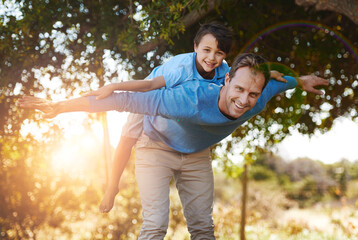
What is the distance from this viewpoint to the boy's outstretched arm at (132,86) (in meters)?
2.30

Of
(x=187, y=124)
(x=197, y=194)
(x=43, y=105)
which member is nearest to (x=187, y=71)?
(x=187, y=124)

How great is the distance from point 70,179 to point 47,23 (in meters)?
3.37

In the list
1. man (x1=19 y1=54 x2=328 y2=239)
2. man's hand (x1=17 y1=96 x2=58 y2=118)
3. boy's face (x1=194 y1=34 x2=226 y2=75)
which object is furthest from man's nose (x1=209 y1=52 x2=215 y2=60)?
man's hand (x1=17 y1=96 x2=58 y2=118)

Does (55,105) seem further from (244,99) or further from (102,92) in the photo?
(244,99)

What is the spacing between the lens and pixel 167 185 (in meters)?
2.85

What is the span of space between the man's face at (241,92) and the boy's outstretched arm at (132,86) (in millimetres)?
457

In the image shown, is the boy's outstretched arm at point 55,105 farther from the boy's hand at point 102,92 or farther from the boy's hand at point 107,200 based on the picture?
the boy's hand at point 107,200

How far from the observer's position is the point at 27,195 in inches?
244

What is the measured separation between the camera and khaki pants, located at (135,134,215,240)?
269cm

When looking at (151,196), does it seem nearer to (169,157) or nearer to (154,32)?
(169,157)

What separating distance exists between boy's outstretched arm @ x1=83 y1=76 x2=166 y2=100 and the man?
0.04m

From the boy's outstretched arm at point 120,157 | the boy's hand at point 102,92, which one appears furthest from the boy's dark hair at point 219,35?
the boy's hand at point 102,92

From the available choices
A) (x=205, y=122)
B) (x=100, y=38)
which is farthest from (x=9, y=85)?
(x=205, y=122)

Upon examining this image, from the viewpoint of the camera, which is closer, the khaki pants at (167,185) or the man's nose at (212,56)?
the khaki pants at (167,185)
